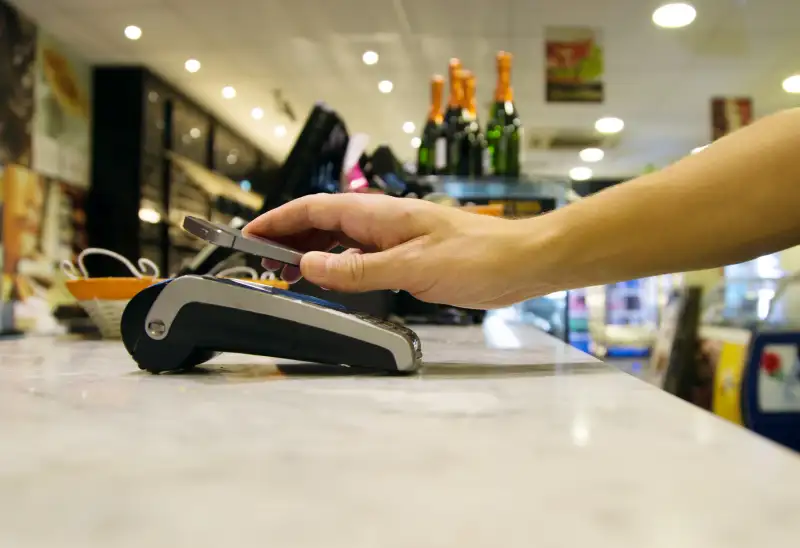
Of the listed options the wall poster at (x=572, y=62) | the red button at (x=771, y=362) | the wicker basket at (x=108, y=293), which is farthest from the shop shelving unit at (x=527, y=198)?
the wall poster at (x=572, y=62)

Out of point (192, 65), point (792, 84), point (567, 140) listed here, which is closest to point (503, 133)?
point (192, 65)

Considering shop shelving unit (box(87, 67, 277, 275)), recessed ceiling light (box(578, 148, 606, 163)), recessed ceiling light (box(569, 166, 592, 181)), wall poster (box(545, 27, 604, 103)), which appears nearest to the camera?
wall poster (box(545, 27, 604, 103))

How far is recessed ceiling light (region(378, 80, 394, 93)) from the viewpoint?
399cm

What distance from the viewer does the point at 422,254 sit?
1.92ft

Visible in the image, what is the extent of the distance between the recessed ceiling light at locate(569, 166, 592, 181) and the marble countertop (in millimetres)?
6044

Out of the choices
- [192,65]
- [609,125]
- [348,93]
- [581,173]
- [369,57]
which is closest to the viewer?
[369,57]

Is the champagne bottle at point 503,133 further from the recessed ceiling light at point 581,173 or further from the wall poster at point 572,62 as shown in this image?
the recessed ceiling light at point 581,173

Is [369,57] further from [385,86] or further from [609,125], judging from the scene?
[609,125]

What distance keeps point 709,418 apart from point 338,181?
3.98 ft

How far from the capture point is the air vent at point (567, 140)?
198 inches

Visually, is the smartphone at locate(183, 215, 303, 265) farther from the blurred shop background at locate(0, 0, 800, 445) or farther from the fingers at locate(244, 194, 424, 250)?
the blurred shop background at locate(0, 0, 800, 445)

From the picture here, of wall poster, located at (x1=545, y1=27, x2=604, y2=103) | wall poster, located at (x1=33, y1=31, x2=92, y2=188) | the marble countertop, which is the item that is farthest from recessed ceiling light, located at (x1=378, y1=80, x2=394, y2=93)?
the marble countertop

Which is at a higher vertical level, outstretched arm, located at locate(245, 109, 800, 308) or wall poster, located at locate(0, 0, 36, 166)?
wall poster, located at locate(0, 0, 36, 166)

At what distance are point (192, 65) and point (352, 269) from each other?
141 inches
